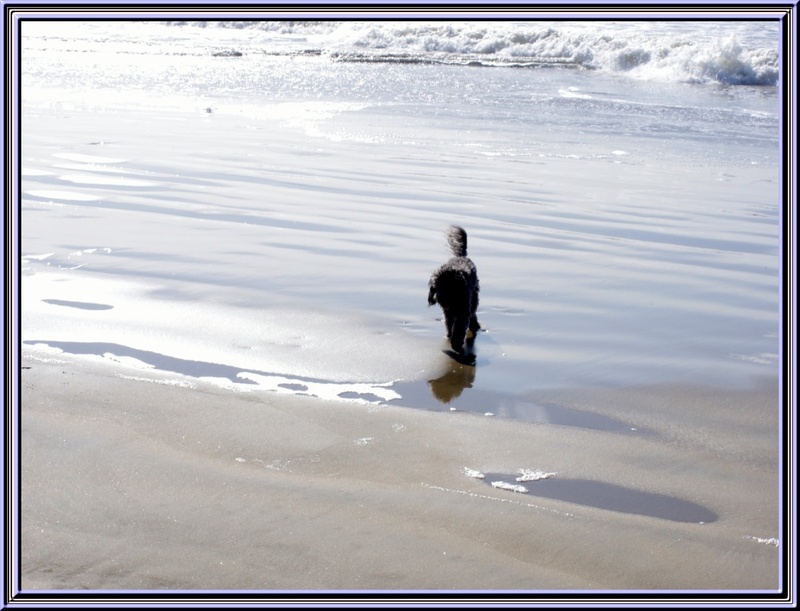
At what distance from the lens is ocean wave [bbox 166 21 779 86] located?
22.0 metres

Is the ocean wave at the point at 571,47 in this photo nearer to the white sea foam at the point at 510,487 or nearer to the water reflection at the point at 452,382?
the water reflection at the point at 452,382

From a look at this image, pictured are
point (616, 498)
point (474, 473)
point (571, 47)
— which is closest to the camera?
point (616, 498)

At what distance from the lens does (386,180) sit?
35.2 ft

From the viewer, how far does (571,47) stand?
85.0ft

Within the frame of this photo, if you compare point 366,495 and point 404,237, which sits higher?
point 404,237

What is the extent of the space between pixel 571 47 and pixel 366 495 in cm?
2417

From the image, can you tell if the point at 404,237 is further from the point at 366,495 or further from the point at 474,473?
the point at 366,495

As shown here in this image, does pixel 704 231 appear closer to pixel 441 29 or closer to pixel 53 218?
pixel 53 218

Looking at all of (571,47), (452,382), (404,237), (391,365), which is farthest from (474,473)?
(571,47)

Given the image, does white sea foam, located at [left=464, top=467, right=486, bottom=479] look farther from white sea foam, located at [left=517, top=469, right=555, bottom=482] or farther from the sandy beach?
white sea foam, located at [left=517, top=469, right=555, bottom=482]

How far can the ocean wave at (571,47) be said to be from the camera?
22.0 m

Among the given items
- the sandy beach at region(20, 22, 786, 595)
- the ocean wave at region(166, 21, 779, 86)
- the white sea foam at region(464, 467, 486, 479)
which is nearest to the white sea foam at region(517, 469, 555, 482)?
the sandy beach at region(20, 22, 786, 595)

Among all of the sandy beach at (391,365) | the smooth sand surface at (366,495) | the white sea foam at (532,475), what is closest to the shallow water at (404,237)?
the sandy beach at (391,365)

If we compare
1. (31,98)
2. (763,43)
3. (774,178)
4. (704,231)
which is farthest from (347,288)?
(763,43)
